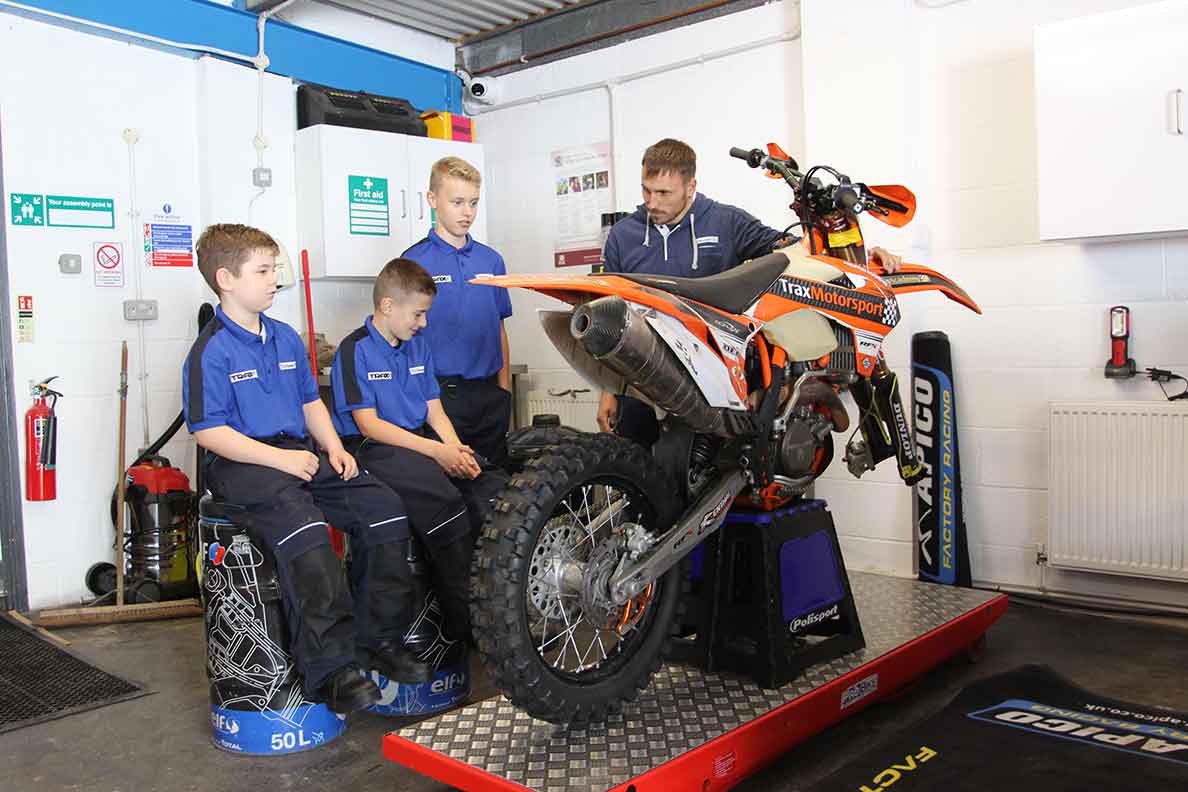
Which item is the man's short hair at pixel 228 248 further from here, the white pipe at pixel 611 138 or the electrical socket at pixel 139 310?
the white pipe at pixel 611 138

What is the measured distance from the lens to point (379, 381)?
3023 millimetres

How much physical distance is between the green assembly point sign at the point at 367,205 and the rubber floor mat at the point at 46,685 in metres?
2.32

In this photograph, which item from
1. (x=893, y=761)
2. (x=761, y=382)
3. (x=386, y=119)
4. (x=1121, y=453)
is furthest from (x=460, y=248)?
(x=1121, y=453)

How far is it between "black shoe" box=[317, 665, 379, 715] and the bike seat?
1.25 metres

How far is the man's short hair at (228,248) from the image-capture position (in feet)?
8.96

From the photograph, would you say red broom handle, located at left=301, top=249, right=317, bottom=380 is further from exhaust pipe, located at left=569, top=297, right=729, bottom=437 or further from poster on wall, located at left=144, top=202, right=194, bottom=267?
exhaust pipe, located at left=569, top=297, right=729, bottom=437

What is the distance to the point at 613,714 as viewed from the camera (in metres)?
2.26

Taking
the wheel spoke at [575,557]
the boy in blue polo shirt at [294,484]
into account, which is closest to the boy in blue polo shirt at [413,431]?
the boy in blue polo shirt at [294,484]

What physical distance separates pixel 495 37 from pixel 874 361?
150 inches

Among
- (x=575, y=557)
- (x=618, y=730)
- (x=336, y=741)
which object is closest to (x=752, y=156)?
(x=575, y=557)

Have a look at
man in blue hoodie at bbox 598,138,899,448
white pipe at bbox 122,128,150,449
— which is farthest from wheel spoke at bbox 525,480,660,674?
white pipe at bbox 122,128,150,449

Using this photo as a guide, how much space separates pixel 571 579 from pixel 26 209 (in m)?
3.32

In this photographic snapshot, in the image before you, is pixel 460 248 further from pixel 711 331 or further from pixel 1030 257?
pixel 1030 257

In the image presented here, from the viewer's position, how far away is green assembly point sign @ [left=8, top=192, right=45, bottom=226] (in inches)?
165
